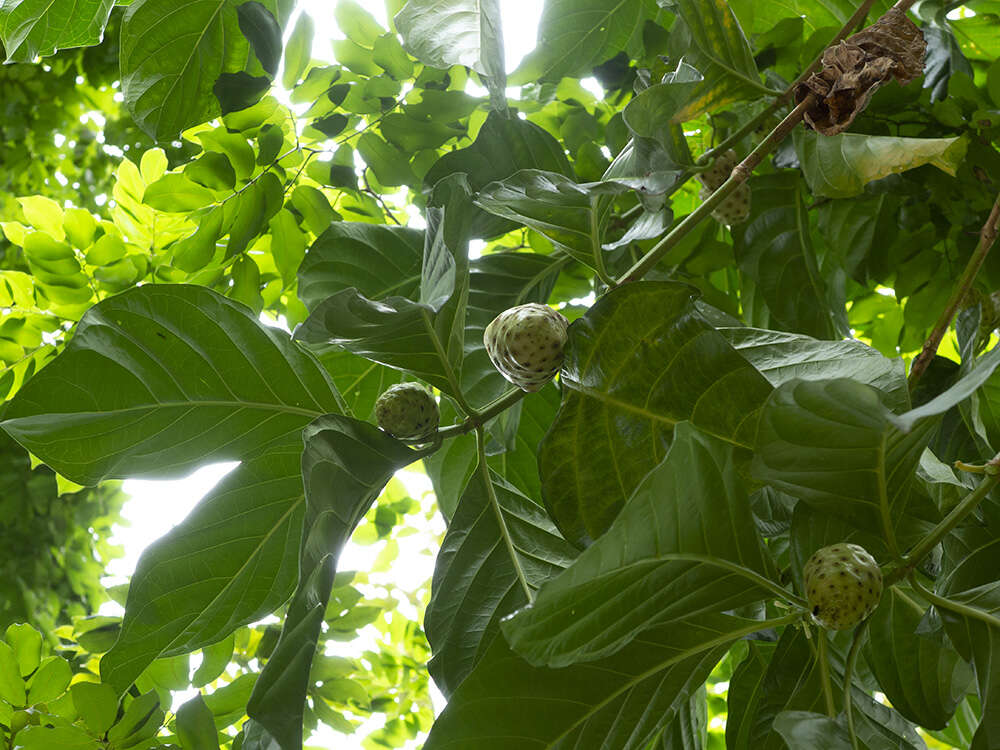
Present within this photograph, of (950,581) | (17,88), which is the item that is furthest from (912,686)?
(17,88)

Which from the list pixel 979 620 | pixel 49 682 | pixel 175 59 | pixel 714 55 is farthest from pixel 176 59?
pixel 979 620

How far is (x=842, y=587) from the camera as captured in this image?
0.34 m

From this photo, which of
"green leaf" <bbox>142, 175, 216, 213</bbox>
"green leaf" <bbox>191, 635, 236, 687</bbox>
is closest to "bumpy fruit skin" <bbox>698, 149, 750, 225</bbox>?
"green leaf" <bbox>142, 175, 216, 213</bbox>

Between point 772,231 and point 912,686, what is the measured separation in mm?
336

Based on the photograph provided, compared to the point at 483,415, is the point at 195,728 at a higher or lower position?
lower

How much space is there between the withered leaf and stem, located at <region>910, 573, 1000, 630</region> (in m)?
0.21

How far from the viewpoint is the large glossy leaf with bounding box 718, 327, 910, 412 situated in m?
0.37

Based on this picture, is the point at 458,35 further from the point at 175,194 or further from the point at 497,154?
the point at 175,194

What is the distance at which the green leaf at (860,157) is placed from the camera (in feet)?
1.29

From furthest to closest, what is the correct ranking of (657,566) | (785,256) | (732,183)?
(785,256)
(732,183)
(657,566)

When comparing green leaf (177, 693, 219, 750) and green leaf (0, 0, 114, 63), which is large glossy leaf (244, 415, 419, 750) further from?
green leaf (0, 0, 114, 63)

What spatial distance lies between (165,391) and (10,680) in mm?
314

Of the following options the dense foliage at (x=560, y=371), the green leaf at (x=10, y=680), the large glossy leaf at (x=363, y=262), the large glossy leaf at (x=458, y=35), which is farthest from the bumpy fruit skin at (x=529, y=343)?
the green leaf at (x=10, y=680)

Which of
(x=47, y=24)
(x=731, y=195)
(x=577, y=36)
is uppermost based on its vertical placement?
(x=47, y=24)
